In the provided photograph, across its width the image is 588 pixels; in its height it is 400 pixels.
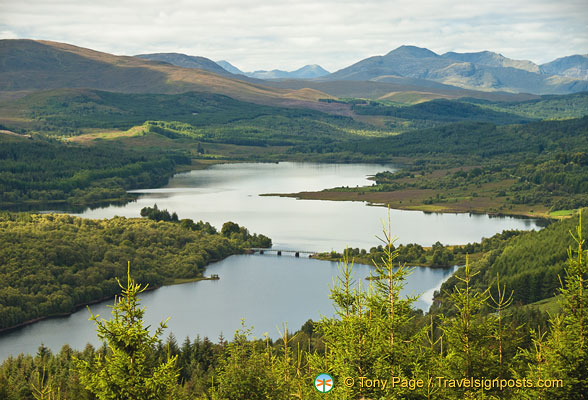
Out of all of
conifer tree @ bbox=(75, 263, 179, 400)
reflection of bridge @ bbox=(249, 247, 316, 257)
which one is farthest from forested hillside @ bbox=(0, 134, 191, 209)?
conifer tree @ bbox=(75, 263, 179, 400)

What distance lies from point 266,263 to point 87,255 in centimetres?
2293

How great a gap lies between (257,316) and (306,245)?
35277 mm

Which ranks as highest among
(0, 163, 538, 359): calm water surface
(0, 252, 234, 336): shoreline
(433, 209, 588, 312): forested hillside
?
(433, 209, 588, 312): forested hillside

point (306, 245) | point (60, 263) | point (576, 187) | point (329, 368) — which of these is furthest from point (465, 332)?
point (576, 187)

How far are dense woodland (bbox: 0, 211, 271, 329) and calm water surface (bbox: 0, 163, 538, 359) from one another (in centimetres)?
287

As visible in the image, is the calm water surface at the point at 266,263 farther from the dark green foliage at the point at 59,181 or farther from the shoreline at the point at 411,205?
the dark green foliage at the point at 59,181

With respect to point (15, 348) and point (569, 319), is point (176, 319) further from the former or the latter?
point (569, 319)

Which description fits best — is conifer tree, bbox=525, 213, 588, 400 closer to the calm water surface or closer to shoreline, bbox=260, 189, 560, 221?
the calm water surface

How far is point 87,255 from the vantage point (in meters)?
93.1

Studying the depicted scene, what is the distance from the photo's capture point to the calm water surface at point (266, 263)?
73188mm

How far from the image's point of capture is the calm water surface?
73188 millimetres

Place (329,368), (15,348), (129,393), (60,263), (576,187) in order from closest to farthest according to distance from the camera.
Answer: (129,393)
(329,368)
(15,348)
(60,263)
(576,187)

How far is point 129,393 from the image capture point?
1814cm

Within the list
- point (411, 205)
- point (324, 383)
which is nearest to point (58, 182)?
point (411, 205)
